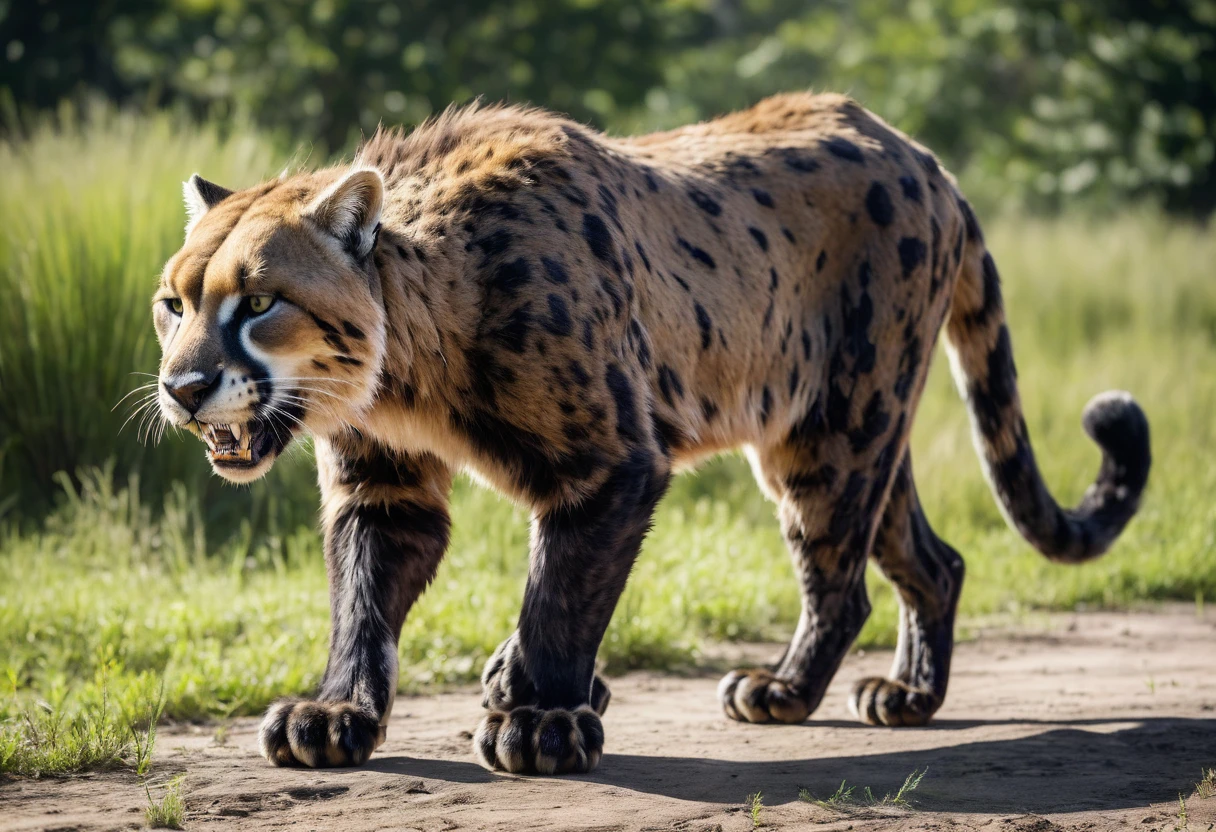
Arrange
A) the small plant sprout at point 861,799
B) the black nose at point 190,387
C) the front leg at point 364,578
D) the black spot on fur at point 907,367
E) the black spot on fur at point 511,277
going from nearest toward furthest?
the small plant sprout at point 861,799 < the black nose at point 190,387 < the front leg at point 364,578 < the black spot on fur at point 511,277 < the black spot on fur at point 907,367

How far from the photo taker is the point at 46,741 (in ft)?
13.3

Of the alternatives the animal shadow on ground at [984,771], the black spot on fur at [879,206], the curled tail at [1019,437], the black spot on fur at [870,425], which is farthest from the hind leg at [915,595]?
the black spot on fur at [879,206]

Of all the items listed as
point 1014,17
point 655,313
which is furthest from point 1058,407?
point 1014,17

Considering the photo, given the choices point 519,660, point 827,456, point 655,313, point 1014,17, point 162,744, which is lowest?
point 162,744

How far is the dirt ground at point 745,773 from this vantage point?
3.49 m

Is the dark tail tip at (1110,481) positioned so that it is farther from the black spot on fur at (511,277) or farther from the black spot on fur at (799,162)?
the black spot on fur at (511,277)

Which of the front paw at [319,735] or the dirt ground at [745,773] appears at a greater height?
the front paw at [319,735]

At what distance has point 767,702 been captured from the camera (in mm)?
4949

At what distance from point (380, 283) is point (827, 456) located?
1.77m

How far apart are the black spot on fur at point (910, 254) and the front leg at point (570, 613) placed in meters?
1.46

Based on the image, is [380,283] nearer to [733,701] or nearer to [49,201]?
[733,701]

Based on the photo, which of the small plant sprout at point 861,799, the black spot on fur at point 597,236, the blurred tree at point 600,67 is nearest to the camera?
the small plant sprout at point 861,799

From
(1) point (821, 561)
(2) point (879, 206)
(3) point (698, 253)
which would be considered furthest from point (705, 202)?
(1) point (821, 561)

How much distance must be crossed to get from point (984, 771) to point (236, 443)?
2.30 m
